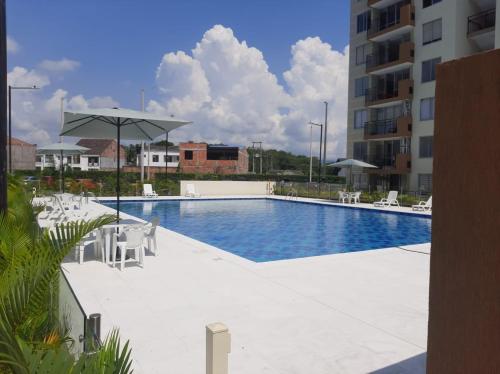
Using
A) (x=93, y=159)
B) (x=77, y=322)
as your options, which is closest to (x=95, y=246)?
(x=77, y=322)

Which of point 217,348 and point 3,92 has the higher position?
point 3,92

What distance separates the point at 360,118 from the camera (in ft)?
117

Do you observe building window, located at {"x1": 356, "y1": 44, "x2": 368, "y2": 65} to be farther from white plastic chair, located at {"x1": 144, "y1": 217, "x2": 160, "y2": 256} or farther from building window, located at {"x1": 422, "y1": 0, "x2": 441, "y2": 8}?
white plastic chair, located at {"x1": 144, "y1": 217, "x2": 160, "y2": 256}

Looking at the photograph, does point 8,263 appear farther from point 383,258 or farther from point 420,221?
point 420,221

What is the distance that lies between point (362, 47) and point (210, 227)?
24.9 meters

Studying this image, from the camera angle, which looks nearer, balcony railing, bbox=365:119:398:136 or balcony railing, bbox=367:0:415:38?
balcony railing, bbox=367:0:415:38

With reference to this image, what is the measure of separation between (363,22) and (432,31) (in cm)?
705

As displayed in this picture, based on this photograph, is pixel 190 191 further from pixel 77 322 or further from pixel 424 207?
pixel 77 322

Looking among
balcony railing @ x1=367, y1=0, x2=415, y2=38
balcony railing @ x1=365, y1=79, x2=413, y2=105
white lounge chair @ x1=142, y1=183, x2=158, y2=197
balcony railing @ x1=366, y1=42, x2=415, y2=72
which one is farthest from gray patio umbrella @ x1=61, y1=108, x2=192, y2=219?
balcony railing @ x1=367, y1=0, x2=415, y2=38

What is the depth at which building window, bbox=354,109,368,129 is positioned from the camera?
3500cm

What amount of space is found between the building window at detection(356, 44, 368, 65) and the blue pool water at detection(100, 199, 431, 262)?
51.4ft

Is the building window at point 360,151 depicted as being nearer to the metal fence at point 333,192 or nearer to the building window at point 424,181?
the metal fence at point 333,192

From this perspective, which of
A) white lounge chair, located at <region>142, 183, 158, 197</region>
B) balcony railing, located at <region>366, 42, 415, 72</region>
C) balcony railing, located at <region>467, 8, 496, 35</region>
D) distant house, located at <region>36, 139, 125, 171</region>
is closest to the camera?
balcony railing, located at <region>467, 8, 496, 35</region>

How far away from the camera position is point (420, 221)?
19.3m
